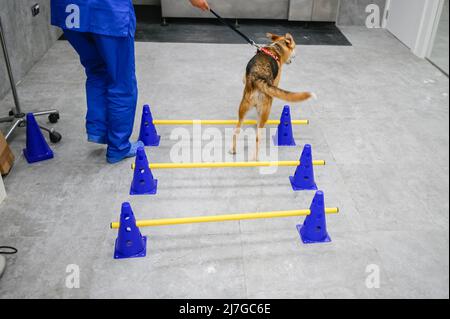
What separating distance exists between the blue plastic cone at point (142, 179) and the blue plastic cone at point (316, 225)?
1035mm

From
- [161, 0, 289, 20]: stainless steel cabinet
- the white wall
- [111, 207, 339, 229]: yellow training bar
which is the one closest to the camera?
[111, 207, 339, 229]: yellow training bar

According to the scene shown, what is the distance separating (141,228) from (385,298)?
1.41m

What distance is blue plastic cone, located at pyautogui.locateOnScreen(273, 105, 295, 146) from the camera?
3.27 m

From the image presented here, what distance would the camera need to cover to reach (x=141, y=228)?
2.49 m

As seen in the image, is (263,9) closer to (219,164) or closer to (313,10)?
(313,10)

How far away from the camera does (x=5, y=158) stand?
9.49 ft

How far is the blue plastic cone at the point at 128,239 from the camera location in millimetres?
2211

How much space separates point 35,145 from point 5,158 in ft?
0.75

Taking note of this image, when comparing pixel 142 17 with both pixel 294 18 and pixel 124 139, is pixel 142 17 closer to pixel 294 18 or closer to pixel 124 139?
pixel 294 18

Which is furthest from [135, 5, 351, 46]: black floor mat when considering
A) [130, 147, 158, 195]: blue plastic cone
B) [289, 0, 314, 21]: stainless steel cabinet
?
[130, 147, 158, 195]: blue plastic cone

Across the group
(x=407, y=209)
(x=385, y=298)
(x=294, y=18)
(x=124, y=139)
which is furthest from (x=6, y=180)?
(x=294, y=18)

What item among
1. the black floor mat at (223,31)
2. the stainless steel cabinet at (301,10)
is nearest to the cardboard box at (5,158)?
the black floor mat at (223,31)

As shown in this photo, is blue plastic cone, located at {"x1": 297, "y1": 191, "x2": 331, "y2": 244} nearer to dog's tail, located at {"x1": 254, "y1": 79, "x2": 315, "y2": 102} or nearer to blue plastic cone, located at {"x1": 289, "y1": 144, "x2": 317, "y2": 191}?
blue plastic cone, located at {"x1": 289, "y1": 144, "x2": 317, "y2": 191}

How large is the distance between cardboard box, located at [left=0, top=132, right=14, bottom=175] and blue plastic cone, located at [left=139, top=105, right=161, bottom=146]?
3.10 ft
